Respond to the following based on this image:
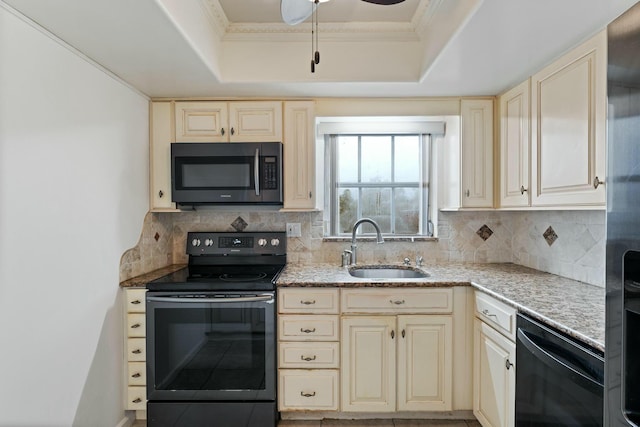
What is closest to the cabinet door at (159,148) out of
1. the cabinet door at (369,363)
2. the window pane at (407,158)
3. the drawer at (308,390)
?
the drawer at (308,390)

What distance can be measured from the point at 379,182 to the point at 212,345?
1.73m

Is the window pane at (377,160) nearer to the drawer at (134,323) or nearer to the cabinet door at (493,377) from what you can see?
the cabinet door at (493,377)

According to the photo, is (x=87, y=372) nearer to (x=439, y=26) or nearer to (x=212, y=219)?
(x=212, y=219)

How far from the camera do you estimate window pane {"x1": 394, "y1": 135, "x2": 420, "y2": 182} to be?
282 cm

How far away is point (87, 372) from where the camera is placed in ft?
5.78

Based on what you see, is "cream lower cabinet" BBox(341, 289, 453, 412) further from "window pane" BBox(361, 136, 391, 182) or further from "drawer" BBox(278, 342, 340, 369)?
"window pane" BBox(361, 136, 391, 182)

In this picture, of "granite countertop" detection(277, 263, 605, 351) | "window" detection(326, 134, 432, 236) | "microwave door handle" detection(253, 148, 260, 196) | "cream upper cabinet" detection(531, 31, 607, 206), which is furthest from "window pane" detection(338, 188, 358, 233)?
"cream upper cabinet" detection(531, 31, 607, 206)

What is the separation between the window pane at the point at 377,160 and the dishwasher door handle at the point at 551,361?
159 cm

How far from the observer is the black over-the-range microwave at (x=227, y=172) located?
2338 mm

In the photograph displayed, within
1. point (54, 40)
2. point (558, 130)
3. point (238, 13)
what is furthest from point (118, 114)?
point (558, 130)

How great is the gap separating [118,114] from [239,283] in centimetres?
123

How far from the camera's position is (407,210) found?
284 centimetres

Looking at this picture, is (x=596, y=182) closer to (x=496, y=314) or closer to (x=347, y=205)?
(x=496, y=314)

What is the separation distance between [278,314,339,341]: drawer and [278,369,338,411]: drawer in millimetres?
200
